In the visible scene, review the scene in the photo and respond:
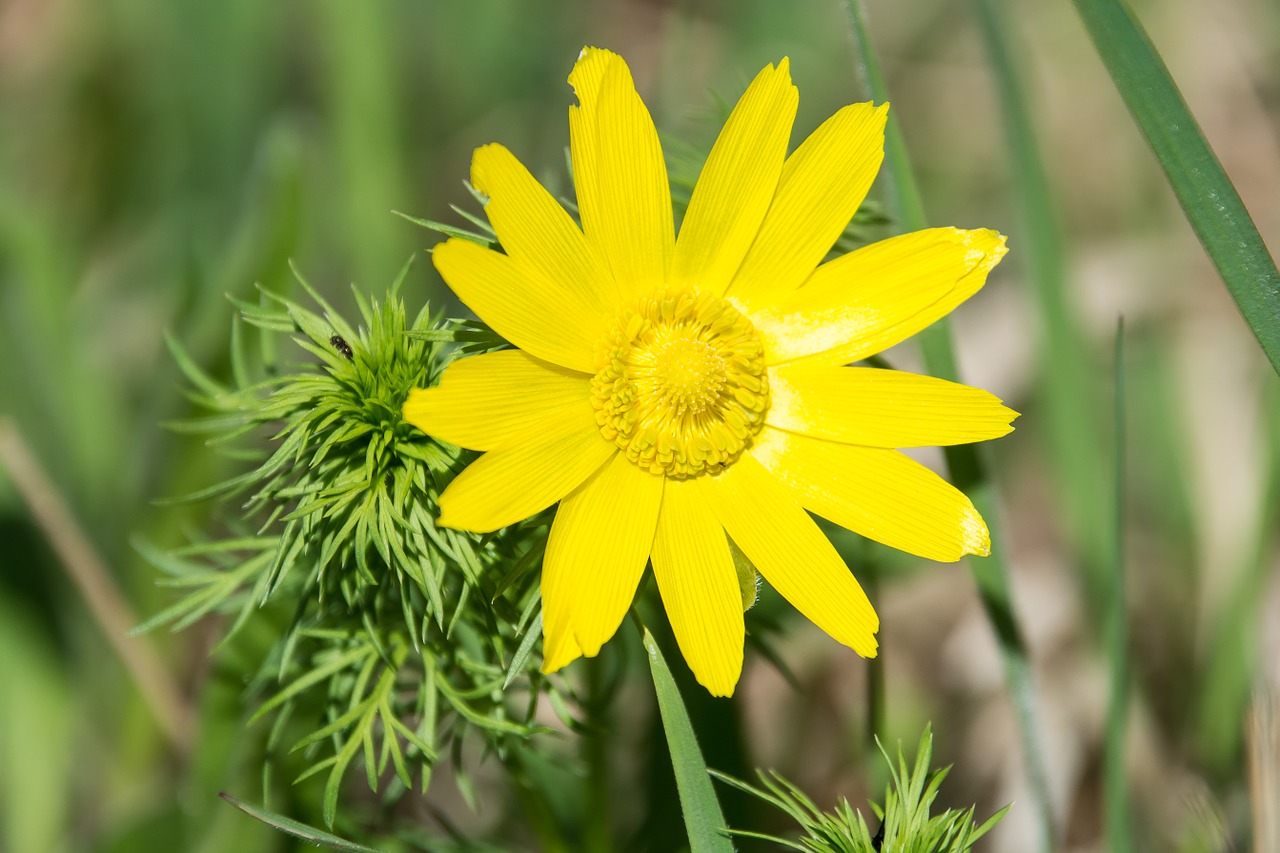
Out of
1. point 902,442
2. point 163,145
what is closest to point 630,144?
point 902,442

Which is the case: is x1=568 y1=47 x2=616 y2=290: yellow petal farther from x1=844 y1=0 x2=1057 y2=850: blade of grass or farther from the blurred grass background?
x1=844 y1=0 x2=1057 y2=850: blade of grass

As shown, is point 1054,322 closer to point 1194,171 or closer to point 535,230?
point 1194,171

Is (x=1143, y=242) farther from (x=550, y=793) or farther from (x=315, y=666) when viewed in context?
(x=315, y=666)

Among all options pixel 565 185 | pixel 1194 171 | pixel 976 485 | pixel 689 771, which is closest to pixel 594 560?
pixel 689 771

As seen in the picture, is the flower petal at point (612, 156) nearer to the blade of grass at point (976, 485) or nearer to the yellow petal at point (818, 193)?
the yellow petal at point (818, 193)

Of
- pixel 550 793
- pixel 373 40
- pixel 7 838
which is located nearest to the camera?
pixel 550 793

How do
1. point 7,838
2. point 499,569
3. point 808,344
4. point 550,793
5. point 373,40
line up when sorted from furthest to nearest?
point 373,40, point 7,838, point 550,793, point 808,344, point 499,569

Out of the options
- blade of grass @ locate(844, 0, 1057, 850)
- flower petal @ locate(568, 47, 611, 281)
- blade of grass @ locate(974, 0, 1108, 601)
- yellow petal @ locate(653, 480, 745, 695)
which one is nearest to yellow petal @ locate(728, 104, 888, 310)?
blade of grass @ locate(844, 0, 1057, 850)
